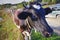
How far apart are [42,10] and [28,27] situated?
20 cm

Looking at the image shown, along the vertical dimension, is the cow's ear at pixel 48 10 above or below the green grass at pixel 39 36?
above

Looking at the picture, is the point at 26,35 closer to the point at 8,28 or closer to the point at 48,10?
the point at 8,28

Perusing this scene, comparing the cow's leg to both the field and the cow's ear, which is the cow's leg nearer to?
the field

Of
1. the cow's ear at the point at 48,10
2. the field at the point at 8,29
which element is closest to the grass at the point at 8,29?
the field at the point at 8,29

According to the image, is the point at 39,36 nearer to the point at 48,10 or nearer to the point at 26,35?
the point at 26,35

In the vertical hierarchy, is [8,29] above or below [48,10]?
below

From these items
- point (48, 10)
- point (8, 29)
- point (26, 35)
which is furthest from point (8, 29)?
point (48, 10)

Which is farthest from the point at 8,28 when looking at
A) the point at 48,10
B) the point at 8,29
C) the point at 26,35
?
the point at 48,10

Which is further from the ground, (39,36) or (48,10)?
(48,10)

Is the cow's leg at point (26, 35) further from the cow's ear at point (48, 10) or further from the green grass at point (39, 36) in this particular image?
the cow's ear at point (48, 10)

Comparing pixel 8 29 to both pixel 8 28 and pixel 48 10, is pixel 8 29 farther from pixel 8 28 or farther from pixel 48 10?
pixel 48 10

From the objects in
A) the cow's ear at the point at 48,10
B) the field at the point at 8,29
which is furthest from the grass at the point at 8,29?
the cow's ear at the point at 48,10

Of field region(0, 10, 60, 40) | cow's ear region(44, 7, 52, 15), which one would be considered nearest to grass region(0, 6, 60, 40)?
field region(0, 10, 60, 40)

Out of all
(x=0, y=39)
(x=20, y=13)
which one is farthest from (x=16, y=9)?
(x=0, y=39)
